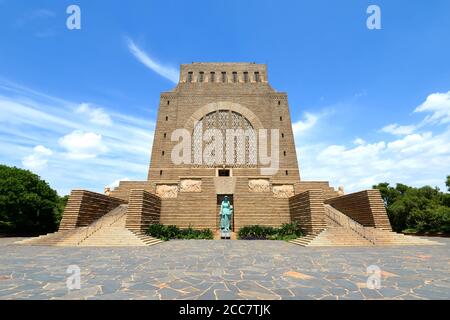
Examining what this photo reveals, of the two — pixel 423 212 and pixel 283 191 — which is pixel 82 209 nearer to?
pixel 283 191

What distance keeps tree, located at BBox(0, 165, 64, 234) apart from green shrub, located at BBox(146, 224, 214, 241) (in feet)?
36.4

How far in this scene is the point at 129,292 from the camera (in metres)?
4.42

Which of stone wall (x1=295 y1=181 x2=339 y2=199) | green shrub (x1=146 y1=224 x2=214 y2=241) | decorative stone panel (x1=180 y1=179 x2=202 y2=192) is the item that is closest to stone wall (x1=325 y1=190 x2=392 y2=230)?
stone wall (x1=295 y1=181 x2=339 y2=199)

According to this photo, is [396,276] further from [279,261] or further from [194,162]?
[194,162]

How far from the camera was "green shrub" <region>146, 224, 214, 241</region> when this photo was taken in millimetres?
15109

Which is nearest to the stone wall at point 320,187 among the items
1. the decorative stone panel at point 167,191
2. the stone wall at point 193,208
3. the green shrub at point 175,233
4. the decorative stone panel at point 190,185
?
the stone wall at point 193,208

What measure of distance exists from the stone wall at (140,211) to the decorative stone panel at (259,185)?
21.8 ft

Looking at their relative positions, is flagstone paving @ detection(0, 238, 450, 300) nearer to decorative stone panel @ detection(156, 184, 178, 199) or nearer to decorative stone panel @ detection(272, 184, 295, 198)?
decorative stone panel @ detection(272, 184, 295, 198)

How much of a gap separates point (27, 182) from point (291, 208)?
63.9 feet

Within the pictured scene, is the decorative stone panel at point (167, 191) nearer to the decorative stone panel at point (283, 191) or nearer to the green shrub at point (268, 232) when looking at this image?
the green shrub at point (268, 232)

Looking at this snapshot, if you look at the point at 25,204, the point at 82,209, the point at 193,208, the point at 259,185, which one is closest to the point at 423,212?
the point at 259,185

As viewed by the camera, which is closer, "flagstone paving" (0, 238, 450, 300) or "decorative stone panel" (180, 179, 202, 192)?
"flagstone paving" (0, 238, 450, 300)

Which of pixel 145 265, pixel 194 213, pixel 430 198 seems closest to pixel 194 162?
pixel 194 213

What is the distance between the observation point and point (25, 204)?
19516 mm
